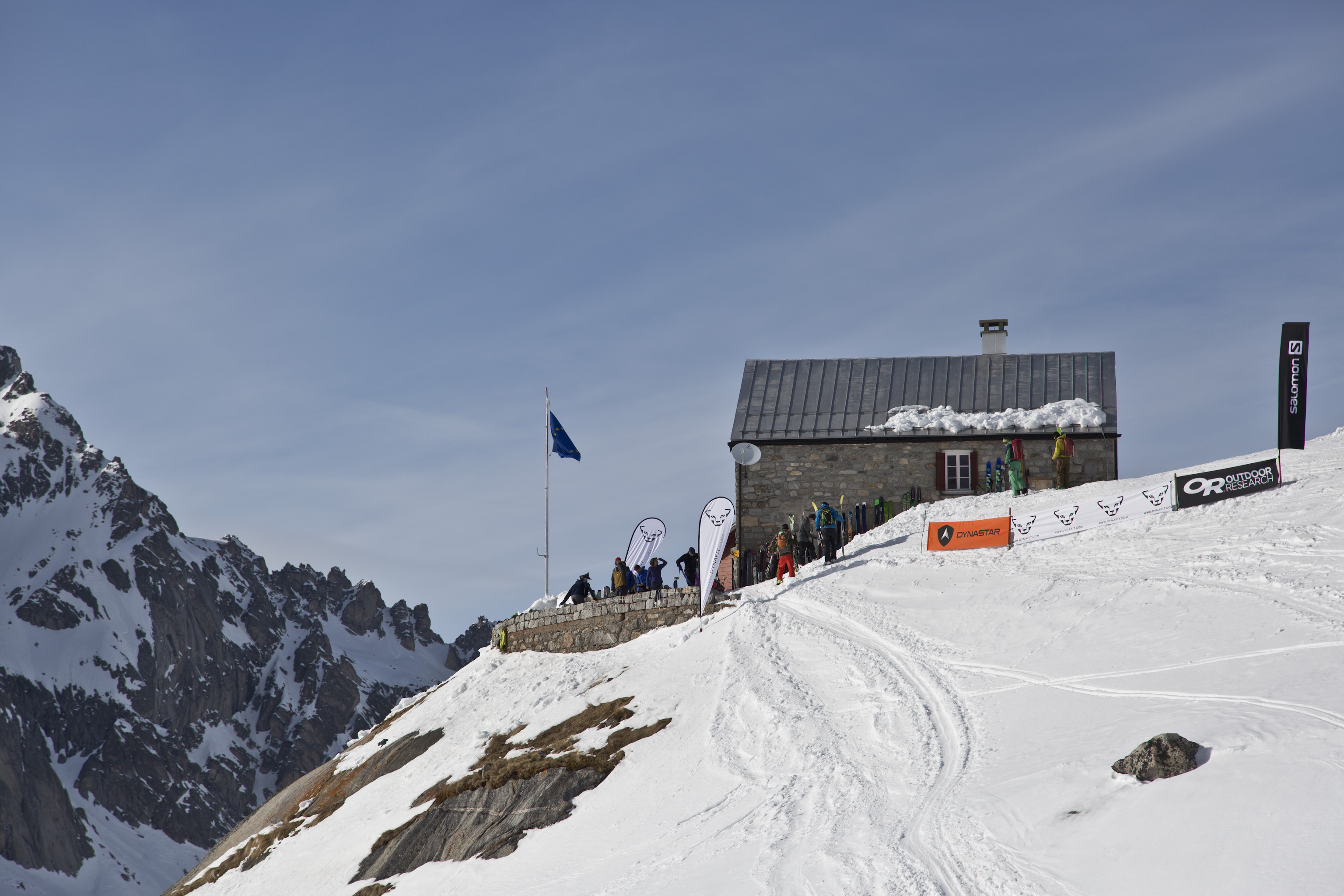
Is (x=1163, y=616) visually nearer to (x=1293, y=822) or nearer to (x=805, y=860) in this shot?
(x=1293, y=822)

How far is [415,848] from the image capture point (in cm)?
2194

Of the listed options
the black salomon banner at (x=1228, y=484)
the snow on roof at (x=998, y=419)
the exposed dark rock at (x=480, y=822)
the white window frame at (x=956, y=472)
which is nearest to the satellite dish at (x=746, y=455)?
the snow on roof at (x=998, y=419)

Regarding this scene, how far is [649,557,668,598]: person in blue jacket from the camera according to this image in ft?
102

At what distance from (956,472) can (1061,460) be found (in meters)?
3.58

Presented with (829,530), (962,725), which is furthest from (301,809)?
(962,725)

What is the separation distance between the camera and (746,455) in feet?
125

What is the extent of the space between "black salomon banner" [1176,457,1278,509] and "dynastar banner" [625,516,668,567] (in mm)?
13373

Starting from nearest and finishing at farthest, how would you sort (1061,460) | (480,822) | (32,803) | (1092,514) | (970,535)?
(480,822) < (1092,514) < (970,535) < (1061,460) < (32,803)

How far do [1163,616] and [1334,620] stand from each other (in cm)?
296

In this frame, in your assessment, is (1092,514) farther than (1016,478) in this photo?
No

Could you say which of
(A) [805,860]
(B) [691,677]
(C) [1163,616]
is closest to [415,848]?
(B) [691,677]

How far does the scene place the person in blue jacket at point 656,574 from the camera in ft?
102

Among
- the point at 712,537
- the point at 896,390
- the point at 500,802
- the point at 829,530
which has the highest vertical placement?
the point at 896,390

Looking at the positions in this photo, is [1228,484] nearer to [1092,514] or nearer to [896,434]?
[1092,514]
